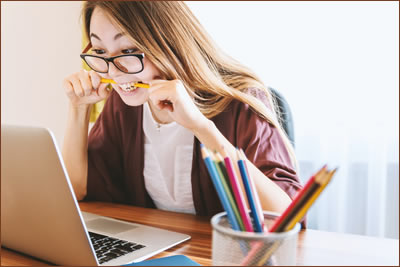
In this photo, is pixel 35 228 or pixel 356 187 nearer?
pixel 35 228

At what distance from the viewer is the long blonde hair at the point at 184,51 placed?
103 cm

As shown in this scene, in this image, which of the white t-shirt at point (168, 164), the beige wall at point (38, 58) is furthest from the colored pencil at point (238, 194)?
the beige wall at point (38, 58)

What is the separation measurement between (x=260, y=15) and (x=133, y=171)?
126 centimetres

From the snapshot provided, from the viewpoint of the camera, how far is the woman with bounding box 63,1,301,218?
3.17ft

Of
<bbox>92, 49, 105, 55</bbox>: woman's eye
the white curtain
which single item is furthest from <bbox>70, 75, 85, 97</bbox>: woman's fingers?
the white curtain

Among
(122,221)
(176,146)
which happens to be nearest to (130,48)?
(176,146)

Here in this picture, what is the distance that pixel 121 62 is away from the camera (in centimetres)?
105

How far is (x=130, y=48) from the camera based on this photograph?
40.6 inches

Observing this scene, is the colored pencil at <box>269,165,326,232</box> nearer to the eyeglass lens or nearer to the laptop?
the laptop

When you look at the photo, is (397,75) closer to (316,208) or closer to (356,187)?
(356,187)

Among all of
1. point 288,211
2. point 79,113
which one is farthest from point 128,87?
point 288,211

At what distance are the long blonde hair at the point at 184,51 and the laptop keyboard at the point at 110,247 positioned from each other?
1.56 ft

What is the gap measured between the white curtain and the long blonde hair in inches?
37.0

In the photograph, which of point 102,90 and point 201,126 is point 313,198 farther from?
point 102,90
